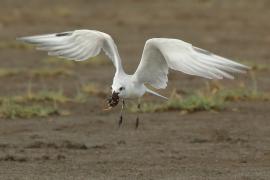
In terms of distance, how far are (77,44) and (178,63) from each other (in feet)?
5.54

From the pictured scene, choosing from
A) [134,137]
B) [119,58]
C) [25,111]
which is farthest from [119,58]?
[25,111]

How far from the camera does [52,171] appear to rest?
8938 millimetres

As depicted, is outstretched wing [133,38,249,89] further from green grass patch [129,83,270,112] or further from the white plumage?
green grass patch [129,83,270,112]

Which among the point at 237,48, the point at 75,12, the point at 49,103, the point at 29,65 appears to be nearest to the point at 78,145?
the point at 49,103

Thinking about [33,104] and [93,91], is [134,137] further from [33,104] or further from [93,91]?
[93,91]

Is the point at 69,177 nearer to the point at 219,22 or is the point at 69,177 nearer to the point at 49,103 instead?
the point at 49,103

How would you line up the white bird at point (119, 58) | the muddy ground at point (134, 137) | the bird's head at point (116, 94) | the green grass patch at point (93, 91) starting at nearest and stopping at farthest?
the white bird at point (119, 58) → the muddy ground at point (134, 137) → the bird's head at point (116, 94) → the green grass patch at point (93, 91)

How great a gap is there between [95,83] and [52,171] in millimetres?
6265

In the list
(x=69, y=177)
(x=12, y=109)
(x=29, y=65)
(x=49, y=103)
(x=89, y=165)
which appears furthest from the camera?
(x=29, y=65)

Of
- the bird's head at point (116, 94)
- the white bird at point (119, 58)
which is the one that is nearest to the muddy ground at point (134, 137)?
the bird's head at point (116, 94)

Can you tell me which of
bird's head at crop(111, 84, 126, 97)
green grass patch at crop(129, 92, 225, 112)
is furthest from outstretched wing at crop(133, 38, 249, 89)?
green grass patch at crop(129, 92, 225, 112)

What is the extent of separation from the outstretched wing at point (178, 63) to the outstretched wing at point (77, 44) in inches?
13.3

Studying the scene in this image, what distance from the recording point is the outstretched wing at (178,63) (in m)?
7.79

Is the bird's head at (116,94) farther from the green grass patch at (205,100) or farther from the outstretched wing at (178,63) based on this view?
the green grass patch at (205,100)
